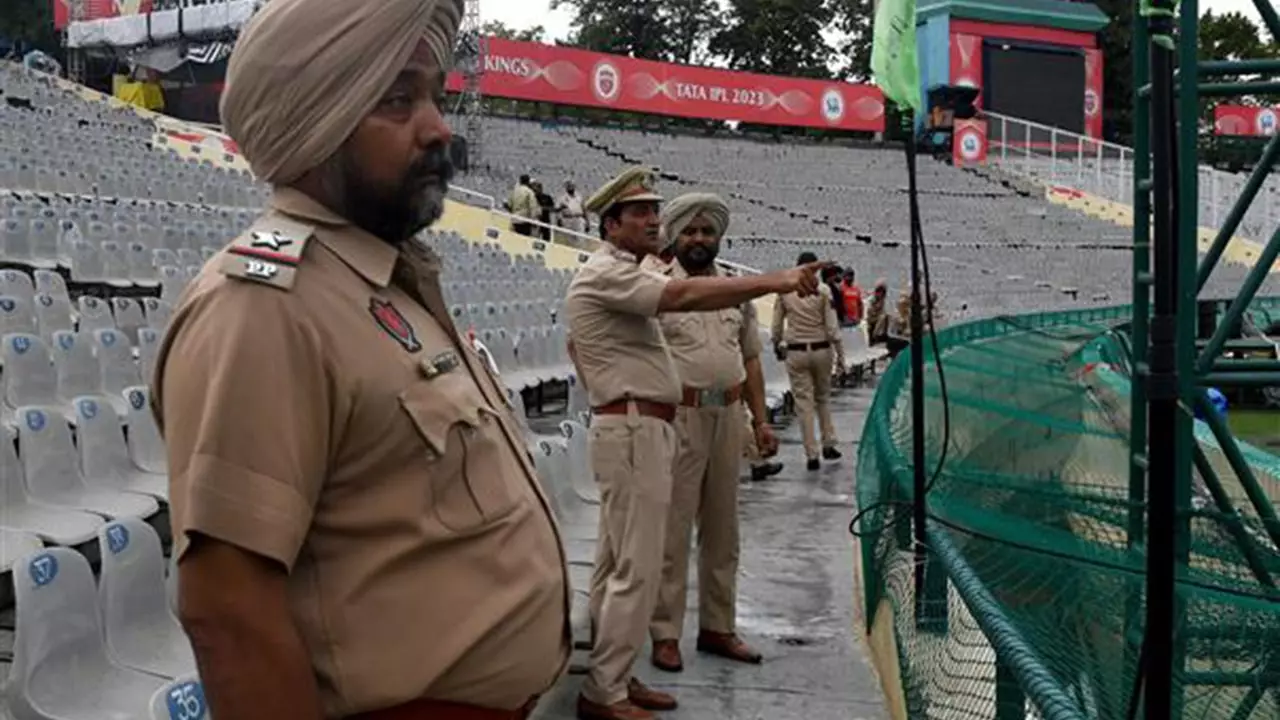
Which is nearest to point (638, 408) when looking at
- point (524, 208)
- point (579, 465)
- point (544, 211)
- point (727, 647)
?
point (727, 647)

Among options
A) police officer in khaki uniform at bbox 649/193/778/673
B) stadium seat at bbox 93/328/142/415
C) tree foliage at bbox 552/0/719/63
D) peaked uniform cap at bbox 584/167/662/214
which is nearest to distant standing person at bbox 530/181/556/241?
stadium seat at bbox 93/328/142/415

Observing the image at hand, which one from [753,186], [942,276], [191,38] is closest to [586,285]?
[942,276]

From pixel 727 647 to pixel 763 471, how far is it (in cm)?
360

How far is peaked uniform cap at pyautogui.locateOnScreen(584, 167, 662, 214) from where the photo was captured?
13.6 feet

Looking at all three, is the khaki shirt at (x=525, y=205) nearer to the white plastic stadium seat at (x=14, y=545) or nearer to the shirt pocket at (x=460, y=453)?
the white plastic stadium seat at (x=14, y=545)

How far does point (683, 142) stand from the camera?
34.2 metres

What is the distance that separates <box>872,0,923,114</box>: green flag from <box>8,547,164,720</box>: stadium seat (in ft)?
8.34

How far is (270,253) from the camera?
1.48 m

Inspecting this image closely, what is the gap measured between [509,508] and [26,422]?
12.2 feet

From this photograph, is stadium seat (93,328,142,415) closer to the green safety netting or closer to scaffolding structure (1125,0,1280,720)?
the green safety netting

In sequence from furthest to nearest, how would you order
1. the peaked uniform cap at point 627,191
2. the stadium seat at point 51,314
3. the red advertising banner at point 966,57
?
the red advertising banner at point 966,57 → the stadium seat at point 51,314 → the peaked uniform cap at point 627,191

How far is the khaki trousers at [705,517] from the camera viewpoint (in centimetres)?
455

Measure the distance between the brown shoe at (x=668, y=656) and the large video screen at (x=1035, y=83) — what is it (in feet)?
103

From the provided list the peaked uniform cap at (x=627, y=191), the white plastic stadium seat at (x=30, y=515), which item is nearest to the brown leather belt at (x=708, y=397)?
the peaked uniform cap at (x=627, y=191)
